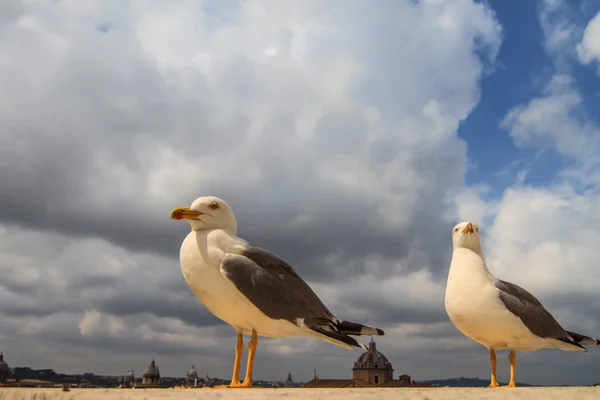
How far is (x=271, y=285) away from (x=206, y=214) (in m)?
1.14

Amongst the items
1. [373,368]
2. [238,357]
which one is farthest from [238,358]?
[373,368]

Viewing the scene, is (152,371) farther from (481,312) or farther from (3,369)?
(481,312)

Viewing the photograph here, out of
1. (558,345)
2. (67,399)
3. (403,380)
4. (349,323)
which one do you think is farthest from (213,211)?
(403,380)

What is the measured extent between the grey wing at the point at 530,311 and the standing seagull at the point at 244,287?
2003 mm

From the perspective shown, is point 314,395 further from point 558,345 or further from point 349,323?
point 558,345

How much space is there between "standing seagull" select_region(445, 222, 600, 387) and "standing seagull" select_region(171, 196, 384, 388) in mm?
1414

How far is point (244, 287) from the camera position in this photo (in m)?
5.58

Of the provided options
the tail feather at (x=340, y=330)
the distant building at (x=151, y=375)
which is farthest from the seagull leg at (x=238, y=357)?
the distant building at (x=151, y=375)

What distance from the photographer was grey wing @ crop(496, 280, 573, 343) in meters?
6.80

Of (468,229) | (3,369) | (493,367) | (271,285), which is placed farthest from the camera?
(3,369)

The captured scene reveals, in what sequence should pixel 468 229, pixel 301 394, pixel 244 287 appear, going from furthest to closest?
pixel 468 229 → pixel 244 287 → pixel 301 394

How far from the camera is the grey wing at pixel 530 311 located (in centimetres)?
680

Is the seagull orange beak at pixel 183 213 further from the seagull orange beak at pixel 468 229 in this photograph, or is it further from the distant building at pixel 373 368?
the distant building at pixel 373 368

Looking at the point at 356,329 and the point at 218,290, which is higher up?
the point at 218,290
